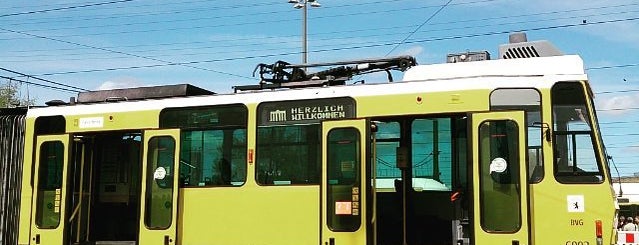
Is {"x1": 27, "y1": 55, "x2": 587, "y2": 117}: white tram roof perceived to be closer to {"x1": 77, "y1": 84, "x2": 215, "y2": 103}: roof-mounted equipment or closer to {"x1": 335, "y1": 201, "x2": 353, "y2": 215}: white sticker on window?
{"x1": 77, "y1": 84, "x2": 215, "y2": 103}: roof-mounted equipment

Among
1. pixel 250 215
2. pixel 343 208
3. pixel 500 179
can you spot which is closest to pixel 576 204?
pixel 500 179

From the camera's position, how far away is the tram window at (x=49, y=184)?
40.6ft

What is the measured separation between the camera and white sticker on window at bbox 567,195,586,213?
901 centimetres

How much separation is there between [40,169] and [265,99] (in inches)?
173

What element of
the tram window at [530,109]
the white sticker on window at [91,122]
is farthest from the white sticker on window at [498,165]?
the white sticker on window at [91,122]

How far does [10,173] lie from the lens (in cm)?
1317

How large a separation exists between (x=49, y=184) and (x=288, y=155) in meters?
4.52

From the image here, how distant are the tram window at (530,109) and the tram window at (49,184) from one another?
23.7 ft

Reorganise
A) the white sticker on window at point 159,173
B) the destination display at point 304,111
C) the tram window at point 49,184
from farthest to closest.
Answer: the tram window at point 49,184, the white sticker on window at point 159,173, the destination display at point 304,111

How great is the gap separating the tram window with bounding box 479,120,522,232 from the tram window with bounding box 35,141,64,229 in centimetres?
699

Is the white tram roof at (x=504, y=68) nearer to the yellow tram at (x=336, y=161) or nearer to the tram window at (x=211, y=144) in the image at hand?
the yellow tram at (x=336, y=161)

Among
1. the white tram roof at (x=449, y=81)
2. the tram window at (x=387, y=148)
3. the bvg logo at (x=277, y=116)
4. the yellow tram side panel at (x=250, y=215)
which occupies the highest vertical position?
the white tram roof at (x=449, y=81)

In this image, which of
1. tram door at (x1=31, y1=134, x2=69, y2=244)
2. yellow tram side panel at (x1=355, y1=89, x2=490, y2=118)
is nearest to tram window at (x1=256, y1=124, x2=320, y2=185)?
yellow tram side panel at (x1=355, y1=89, x2=490, y2=118)

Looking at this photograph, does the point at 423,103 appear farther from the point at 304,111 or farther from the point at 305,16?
the point at 305,16
